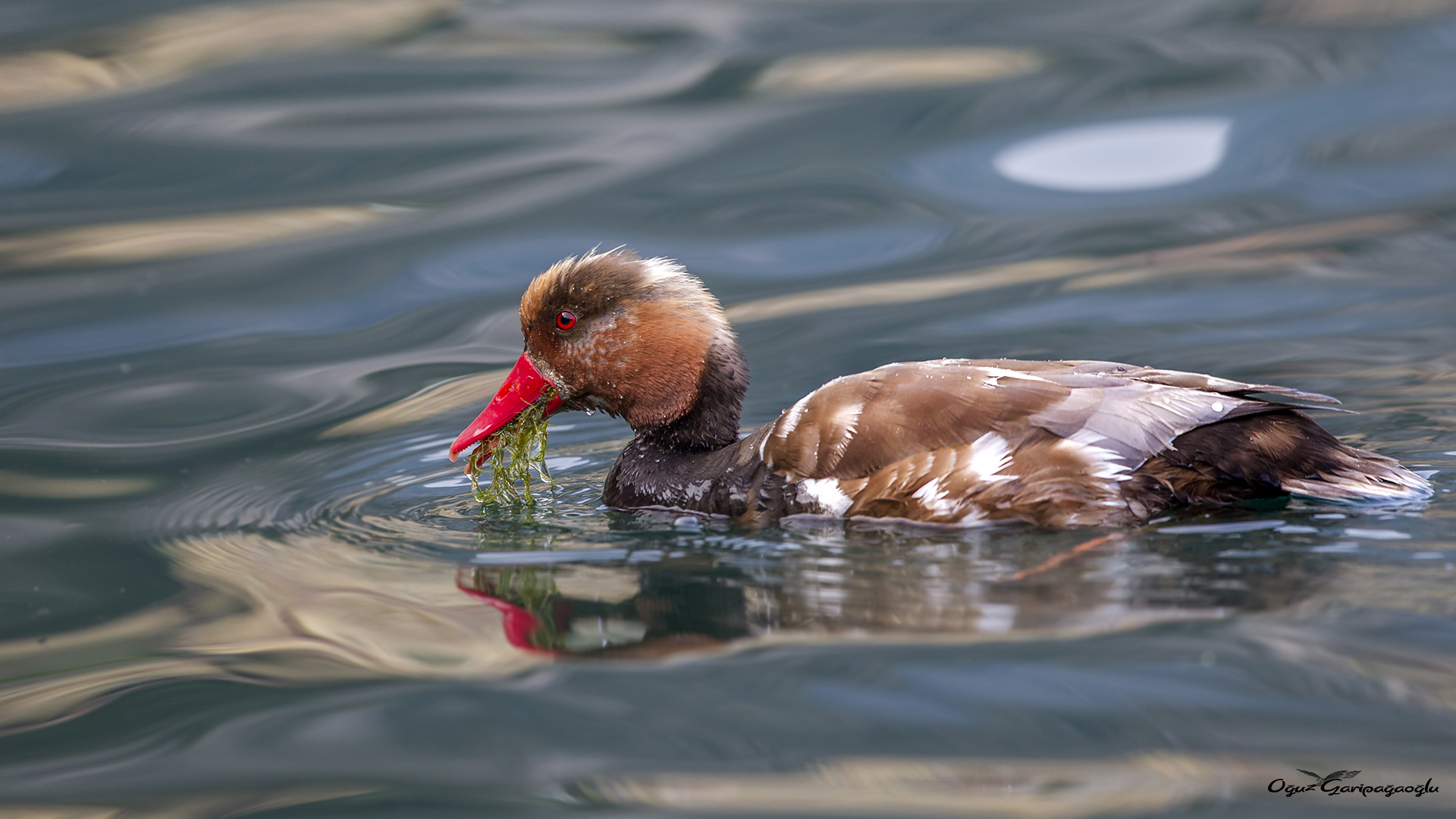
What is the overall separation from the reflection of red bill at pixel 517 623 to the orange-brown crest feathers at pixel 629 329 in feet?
4.01

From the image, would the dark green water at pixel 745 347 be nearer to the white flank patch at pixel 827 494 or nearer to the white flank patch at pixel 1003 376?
→ the white flank patch at pixel 827 494

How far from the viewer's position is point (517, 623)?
4.12 metres

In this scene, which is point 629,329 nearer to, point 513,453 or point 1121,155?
point 513,453

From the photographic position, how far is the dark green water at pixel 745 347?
3.39 metres

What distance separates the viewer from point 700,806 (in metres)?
3.17

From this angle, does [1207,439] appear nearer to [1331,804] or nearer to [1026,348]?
[1331,804]

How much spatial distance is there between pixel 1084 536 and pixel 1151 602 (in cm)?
58

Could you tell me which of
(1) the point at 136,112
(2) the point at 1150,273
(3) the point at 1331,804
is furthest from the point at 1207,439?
(1) the point at 136,112

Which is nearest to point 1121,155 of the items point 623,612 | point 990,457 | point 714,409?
point 714,409

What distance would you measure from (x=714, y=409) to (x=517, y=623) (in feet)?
4.90

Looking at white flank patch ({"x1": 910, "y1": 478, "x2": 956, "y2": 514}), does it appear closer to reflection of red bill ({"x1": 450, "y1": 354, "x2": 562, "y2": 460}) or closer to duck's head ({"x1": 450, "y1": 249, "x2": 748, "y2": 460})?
duck's head ({"x1": 450, "y1": 249, "x2": 748, "y2": 460})

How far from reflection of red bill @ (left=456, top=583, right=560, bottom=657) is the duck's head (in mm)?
1063

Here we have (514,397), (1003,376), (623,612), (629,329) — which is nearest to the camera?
(623,612)

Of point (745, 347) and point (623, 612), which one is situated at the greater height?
point (745, 347)
